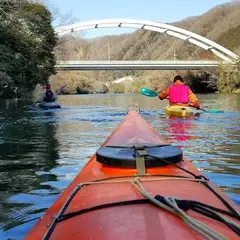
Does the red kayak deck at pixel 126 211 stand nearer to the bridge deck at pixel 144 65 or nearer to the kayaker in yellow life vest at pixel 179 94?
the kayaker in yellow life vest at pixel 179 94

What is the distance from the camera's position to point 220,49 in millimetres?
51188

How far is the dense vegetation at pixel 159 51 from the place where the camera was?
4604cm

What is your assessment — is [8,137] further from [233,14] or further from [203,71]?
[233,14]

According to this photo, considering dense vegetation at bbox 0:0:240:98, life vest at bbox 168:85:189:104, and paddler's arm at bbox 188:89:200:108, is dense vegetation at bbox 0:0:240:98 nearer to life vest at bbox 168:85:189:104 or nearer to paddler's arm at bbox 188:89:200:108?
life vest at bbox 168:85:189:104

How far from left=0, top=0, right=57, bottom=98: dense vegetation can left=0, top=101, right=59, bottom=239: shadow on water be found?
10229 mm

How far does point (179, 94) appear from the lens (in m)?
12.3

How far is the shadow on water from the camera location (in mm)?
3387

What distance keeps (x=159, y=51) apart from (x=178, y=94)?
291ft

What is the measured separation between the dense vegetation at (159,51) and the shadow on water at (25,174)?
25165 mm

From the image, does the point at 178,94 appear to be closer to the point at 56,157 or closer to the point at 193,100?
the point at 193,100

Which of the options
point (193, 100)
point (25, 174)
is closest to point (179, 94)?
point (193, 100)

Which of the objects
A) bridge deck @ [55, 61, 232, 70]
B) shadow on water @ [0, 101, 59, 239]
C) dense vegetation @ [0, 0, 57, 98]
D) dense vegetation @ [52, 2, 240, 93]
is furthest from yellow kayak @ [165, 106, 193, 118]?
bridge deck @ [55, 61, 232, 70]

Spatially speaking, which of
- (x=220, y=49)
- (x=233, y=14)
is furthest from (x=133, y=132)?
(x=233, y=14)

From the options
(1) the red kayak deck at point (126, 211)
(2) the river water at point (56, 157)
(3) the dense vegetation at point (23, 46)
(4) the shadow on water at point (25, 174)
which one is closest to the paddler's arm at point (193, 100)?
(2) the river water at point (56, 157)
